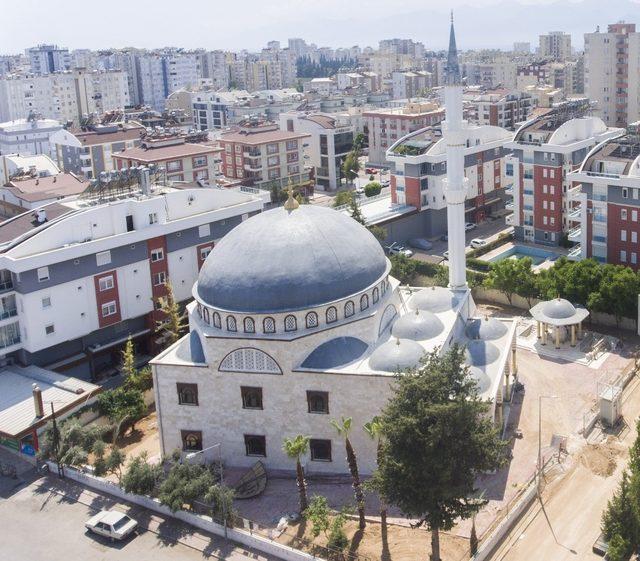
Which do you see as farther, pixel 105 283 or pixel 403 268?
pixel 403 268

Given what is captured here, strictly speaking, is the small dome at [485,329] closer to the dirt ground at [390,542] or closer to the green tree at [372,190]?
the dirt ground at [390,542]

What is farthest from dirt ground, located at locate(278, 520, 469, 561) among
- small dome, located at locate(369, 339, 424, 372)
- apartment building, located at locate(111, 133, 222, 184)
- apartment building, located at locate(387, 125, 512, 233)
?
apartment building, located at locate(111, 133, 222, 184)

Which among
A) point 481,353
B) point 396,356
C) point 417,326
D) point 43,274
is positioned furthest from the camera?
point 43,274

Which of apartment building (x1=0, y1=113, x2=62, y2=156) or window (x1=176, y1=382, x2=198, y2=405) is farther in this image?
apartment building (x1=0, y1=113, x2=62, y2=156)

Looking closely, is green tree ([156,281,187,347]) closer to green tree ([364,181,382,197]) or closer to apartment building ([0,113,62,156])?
green tree ([364,181,382,197])

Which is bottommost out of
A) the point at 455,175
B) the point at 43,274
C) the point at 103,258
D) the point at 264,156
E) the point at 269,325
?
the point at 269,325

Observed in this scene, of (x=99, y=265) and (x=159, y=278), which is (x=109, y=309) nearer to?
(x=99, y=265)

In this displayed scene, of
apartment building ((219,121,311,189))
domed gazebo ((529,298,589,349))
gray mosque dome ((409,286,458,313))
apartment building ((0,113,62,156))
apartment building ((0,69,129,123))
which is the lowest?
domed gazebo ((529,298,589,349))

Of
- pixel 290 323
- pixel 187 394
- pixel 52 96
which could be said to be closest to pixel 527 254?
pixel 290 323
